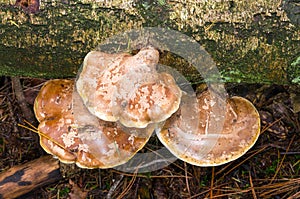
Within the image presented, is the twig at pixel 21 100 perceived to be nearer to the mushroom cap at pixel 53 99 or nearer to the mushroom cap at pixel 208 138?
the mushroom cap at pixel 53 99

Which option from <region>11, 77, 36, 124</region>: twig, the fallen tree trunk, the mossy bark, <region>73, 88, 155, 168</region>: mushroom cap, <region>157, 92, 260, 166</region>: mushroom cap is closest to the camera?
the mossy bark

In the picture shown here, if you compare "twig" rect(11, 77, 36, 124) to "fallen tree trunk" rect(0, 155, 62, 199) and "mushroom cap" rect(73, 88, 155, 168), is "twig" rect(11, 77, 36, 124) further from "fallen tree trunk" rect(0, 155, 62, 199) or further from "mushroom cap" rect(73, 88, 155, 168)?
"mushroom cap" rect(73, 88, 155, 168)

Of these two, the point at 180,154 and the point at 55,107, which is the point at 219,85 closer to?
the point at 180,154

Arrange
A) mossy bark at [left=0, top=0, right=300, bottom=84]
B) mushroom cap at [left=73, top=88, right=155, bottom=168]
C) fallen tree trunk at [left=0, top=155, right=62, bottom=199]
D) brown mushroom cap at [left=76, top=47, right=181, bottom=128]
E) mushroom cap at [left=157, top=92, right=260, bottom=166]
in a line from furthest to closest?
fallen tree trunk at [left=0, top=155, right=62, bottom=199] < mushroom cap at [left=157, top=92, right=260, bottom=166] < mushroom cap at [left=73, top=88, right=155, bottom=168] < mossy bark at [left=0, top=0, right=300, bottom=84] < brown mushroom cap at [left=76, top=47, right=181, bottom=128]

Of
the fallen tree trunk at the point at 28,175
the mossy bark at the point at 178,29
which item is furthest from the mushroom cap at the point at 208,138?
the fallen tree trunk at the point at 28,175

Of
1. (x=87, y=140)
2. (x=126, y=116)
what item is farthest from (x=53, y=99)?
(x=126, y=116)

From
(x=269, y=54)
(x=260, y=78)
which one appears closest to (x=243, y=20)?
(x=269, y=54)

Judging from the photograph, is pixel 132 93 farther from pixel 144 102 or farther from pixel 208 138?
pixel 208 138

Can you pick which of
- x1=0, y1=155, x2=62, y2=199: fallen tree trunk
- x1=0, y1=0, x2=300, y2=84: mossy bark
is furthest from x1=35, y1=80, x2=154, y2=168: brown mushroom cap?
x1=0, y1=155, x2=62, y2=199: fallen tree trunk
